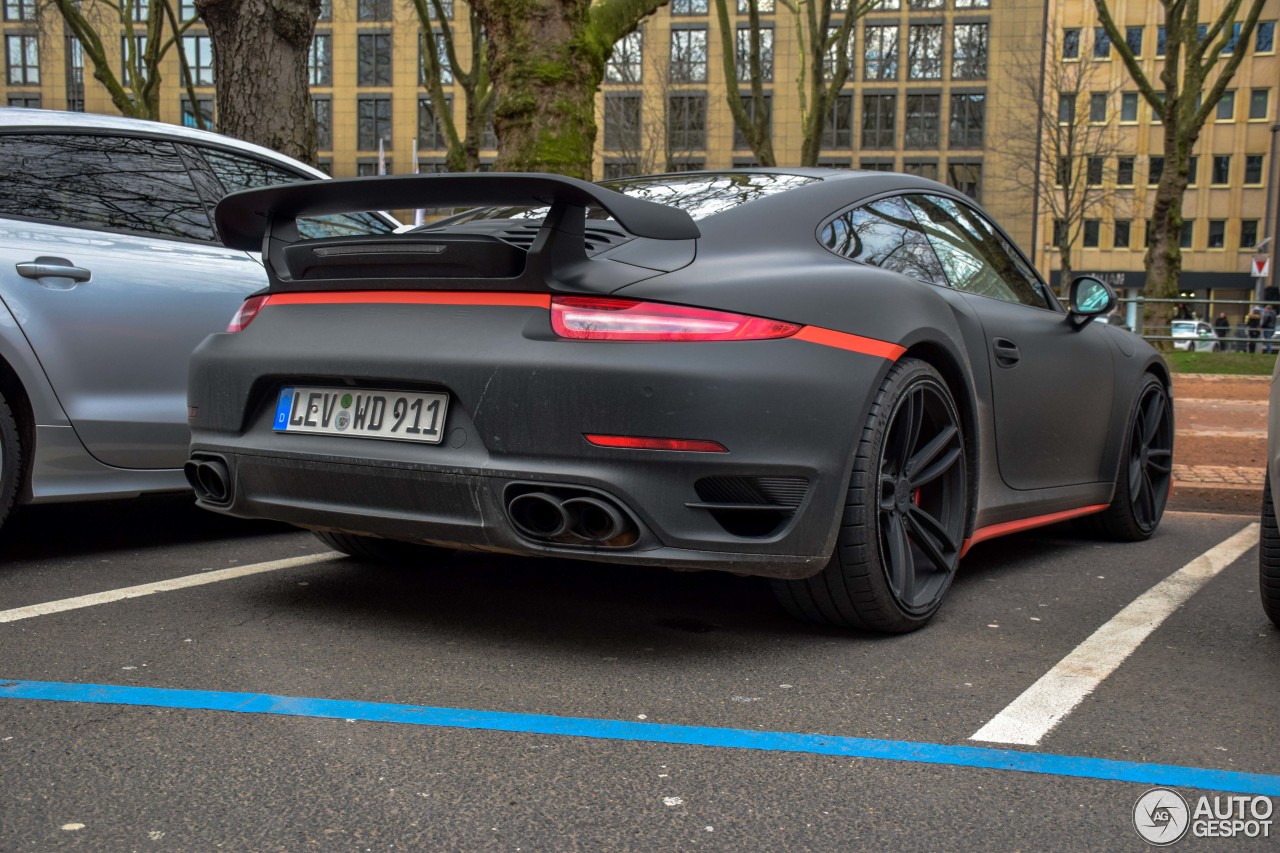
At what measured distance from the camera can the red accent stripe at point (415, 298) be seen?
322cm

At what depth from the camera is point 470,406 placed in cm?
321

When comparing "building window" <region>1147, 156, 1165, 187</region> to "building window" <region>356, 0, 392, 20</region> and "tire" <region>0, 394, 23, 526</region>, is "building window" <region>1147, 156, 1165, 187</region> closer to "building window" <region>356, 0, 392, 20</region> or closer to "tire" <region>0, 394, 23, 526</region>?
"building window" <region>356, 0, 392, 20</region>

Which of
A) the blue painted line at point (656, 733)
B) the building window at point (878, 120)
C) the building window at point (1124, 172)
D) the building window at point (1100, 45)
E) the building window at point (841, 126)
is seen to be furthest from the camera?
the building window at point (1124, 172)

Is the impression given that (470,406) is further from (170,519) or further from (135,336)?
(170,519)

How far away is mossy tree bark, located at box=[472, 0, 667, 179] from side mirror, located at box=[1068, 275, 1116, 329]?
16.1 ft

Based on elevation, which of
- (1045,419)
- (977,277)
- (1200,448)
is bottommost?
(1200,448)

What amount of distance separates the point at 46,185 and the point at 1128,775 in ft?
12.9

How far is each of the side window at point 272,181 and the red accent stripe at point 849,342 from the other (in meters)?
2.49

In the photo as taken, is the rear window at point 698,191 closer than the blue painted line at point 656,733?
No

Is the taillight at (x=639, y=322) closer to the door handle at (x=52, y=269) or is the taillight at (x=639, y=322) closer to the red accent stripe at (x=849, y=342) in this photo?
the red accent stripe at (x=849, y=342)

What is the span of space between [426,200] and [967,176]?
62.6 metres

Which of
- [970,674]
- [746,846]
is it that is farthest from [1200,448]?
[746,846]

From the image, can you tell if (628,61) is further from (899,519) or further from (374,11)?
(899,519)

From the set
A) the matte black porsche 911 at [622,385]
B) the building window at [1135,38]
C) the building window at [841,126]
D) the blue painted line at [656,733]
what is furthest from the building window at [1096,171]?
the blue painted line at [656,733]
